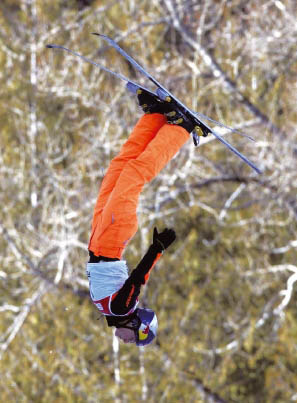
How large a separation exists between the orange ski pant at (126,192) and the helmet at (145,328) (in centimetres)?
53

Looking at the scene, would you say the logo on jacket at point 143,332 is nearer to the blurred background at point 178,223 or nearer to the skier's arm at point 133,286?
the skier's arm at point 133,286

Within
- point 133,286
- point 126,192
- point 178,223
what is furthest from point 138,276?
point 178,223

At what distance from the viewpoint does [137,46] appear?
12.2 metres

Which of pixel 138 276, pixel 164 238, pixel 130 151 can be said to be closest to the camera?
pixel 164 238

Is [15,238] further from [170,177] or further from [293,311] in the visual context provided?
[293,311]

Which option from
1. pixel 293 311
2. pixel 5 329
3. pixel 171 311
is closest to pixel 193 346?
pixel 171 311

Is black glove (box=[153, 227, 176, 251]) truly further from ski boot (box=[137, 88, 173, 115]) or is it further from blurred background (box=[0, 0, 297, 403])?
blurred background (box=[0, 0, 297, 403])

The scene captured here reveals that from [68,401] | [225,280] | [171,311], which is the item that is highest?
[225,280]

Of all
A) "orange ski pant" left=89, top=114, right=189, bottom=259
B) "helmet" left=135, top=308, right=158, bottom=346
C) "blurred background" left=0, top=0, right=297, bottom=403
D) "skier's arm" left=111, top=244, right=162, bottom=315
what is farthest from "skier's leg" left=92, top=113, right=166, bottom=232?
"blurred background" left=0, top=0, right=297, bottom=403

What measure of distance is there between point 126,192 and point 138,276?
650 millimetres

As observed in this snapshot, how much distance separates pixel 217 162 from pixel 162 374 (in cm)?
462

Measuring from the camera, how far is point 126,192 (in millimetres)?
4191

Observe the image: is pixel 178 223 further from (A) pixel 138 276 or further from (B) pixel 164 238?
(B) pixel 164 238

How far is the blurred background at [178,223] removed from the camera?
11.2m
